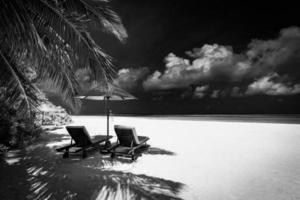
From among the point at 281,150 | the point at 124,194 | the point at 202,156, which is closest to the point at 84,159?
the point at 124,194

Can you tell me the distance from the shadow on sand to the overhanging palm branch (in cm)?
153

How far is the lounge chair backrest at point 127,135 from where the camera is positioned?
17.1 feet

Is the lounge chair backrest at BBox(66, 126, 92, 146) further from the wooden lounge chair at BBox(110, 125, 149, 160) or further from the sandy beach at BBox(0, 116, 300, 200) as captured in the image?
the wooden lounge chair at BBox(110, 125, 149, 160)

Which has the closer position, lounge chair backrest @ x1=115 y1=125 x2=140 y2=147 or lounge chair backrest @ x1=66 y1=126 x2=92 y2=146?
lounge chair backrest @ x1=115 y1=125 x2=140 y2=147

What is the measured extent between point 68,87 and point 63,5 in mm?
2009

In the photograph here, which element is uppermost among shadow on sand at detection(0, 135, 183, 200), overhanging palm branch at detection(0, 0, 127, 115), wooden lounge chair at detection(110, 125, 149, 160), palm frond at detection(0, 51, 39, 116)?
overhanging palm branch at detection(0, 0, 127, 115)

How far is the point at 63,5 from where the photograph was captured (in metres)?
4.30

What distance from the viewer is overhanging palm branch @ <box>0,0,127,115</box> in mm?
3103

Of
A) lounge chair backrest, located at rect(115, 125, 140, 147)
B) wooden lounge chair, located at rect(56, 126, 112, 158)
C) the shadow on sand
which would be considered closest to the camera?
the shadow on sand

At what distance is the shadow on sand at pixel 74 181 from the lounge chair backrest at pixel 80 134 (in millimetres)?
573

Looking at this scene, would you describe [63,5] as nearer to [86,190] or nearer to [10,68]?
[10,68]

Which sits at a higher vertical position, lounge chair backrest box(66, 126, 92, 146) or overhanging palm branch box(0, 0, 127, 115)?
overhanging palm branch box(0, 0, 127, 115)

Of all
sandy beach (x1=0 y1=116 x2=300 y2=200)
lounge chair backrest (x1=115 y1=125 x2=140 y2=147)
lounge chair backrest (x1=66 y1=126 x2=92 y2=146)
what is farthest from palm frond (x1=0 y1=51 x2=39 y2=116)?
lounge chair backrest (x1=115 y1=125 x2=140 y2=147)

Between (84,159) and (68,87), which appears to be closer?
(68,87)
